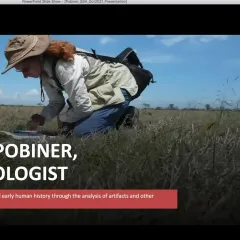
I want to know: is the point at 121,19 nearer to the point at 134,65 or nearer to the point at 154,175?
the point at 134,65

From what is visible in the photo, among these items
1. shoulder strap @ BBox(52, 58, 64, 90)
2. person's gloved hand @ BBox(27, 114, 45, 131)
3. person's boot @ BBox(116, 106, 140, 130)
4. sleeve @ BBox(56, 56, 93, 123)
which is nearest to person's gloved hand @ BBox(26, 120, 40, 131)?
person's gloved hand @ BBox(27, 114, 45, 131)

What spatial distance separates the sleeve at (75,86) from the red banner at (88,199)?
1.73ft

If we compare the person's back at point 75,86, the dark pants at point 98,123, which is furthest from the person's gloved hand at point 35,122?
the dark pants at point 98,123

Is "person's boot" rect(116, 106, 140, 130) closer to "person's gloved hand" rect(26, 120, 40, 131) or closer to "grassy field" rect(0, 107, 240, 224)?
"grassy field" rect(0, 107, 240, 224)

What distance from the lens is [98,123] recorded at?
123 inches

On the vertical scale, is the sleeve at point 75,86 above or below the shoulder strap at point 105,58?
below

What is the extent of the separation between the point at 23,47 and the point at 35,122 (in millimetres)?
519

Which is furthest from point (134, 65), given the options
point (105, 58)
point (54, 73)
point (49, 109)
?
point (49, 109)

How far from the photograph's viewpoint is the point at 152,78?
3115 mm

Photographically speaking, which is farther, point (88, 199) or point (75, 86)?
point (75, 86)

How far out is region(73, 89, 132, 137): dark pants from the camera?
3.13 metres

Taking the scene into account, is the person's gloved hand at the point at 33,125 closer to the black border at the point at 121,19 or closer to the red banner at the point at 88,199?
the red banner at the point at 88,199

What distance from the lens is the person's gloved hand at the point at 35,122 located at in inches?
122

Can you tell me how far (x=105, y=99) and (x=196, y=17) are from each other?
2.74ft
